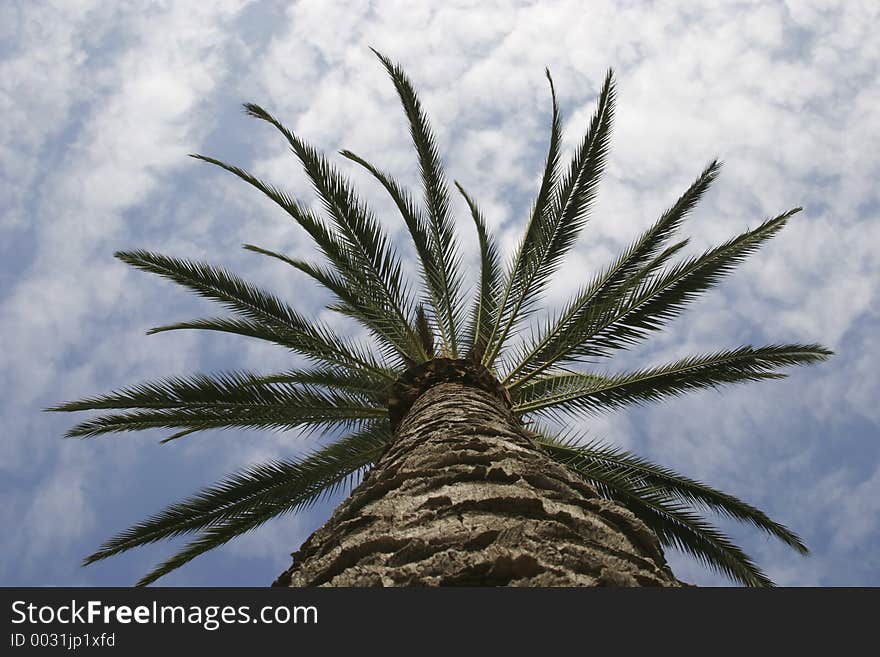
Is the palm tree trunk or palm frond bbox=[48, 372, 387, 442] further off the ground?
palm frond bbox=[48, 372, 387, 442]

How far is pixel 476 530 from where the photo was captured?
275 cm

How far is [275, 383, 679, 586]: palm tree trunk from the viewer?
8.19 feet

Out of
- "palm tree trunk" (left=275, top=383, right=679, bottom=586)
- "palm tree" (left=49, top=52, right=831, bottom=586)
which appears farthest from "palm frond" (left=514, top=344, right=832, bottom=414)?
"palm tree trunk" (left=275, top=383, right=679, bottom=586)

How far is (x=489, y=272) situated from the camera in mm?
9430

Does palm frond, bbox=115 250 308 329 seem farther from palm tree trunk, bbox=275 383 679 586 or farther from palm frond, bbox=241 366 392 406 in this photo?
palm tree trunk, bbox=275 383 679 586

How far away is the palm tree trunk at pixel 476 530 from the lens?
2496mm

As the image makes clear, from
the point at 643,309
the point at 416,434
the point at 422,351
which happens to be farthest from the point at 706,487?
the point at 416,434

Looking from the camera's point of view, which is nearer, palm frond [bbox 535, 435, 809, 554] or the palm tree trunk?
the palm tree trunk

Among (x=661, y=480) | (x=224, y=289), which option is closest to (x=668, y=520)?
(x=661, y=480)

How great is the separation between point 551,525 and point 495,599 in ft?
2.74

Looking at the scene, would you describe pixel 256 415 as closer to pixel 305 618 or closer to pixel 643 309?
pixel 643 309

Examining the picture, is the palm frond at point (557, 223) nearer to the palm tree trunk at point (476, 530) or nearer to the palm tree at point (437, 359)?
the palm tree at point (437, 359)

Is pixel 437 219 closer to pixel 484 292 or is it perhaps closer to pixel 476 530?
pixel 484 292

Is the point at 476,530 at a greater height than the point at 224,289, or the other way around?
the point at 224,289
